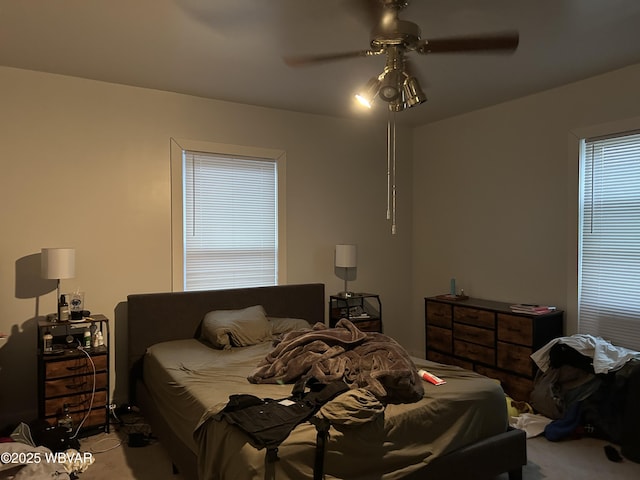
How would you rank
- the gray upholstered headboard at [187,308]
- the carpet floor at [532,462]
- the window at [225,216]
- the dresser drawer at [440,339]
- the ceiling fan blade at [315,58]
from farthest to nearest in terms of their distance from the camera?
1. the dresser drawer at [440,339]
2. the window at [225,216]
3. the gray upholstered headboard at [187,308]
4. the carpet floor at [532,462]
5. the ceiling fan blade at [315,58]

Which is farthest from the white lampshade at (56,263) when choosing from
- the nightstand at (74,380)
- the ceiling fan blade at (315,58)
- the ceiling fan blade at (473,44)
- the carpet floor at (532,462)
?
the ceiling fan blade at (473,44)

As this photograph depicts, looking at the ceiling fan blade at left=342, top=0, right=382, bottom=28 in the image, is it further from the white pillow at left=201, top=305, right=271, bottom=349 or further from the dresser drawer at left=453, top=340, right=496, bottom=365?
the dresser drawer at left=453, top=340, right=496, bottom=365

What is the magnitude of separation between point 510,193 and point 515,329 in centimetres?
135

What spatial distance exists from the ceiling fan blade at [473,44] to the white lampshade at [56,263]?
2758mm

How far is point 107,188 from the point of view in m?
3.88

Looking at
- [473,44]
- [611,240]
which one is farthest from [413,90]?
[611,240]

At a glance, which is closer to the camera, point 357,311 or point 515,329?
point 515,329

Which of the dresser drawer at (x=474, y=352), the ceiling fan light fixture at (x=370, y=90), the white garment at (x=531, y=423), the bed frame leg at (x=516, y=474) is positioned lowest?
the white garment at (x=531, y=423)

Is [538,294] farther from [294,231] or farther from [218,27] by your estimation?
[218,27]

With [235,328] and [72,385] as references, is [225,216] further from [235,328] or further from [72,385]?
[72,385]

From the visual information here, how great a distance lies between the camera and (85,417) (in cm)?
332

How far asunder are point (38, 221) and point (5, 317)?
30.0 inches

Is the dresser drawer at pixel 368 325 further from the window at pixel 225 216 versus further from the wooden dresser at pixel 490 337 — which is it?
the window at pixel 225 216

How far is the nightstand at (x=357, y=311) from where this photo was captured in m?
4.72
